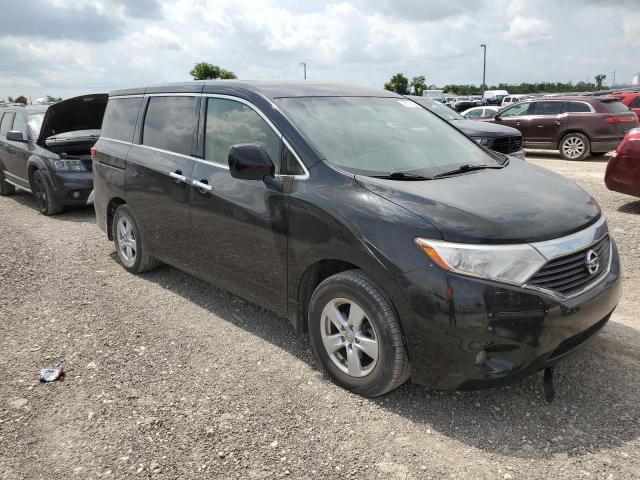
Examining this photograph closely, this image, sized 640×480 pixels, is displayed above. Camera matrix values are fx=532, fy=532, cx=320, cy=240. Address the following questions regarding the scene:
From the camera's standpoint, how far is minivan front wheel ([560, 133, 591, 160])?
530 inches

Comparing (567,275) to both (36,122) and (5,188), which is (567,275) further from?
(5,188)

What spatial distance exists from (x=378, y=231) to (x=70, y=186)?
6739 millimetres

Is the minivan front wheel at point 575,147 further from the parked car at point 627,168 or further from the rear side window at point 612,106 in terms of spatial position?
the parked car at point 627,168

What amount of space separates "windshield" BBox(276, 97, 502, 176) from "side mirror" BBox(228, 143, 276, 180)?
326mm

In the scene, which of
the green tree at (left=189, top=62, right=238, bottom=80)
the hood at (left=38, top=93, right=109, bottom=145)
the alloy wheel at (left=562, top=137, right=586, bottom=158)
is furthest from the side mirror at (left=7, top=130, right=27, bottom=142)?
the green tree at (left=189, top=62, right=238, bottom=80)

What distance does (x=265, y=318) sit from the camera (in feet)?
14.3

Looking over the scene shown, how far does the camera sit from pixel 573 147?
Answer: 13.8 metres

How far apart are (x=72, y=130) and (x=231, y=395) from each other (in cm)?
712

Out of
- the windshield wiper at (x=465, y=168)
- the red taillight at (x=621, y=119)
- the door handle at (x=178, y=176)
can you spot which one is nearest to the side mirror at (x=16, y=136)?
the door handle at (x=178, y=176)

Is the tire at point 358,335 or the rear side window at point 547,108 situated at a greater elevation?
the rear side window at point 547,108

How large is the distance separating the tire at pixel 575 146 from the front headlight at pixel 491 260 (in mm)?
12376

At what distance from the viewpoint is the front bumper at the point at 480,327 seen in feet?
8.61

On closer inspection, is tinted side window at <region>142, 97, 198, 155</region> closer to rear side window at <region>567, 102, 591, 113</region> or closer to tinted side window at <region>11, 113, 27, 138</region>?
tinted side window at <region>11, 113, 27, 138</region>

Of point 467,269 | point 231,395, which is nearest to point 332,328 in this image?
point 231,395
